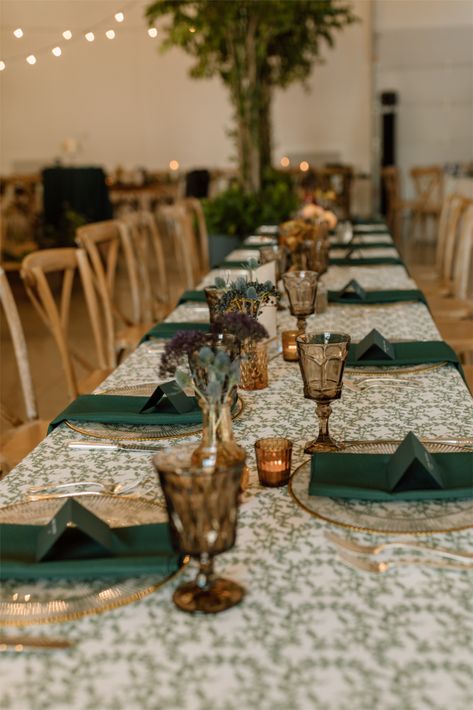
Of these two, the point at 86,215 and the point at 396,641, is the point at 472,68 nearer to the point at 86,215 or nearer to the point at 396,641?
the point at 86,215

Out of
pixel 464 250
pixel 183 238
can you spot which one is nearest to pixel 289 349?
pixel 464 250

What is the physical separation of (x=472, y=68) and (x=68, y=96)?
664cm

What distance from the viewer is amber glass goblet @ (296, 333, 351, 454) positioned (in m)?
1.37

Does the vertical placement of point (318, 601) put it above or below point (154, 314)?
above

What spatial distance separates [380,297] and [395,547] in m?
1.73

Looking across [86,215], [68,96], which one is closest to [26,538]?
[86,215]

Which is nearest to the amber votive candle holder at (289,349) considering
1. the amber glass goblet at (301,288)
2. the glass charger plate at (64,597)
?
the amber glass goblet at (301,288)

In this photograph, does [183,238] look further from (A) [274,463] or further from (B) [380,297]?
(A) [274,463]

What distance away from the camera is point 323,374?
4.52 feet

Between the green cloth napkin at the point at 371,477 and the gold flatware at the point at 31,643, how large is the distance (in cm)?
42

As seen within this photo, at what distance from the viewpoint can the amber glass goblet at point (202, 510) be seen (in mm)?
855

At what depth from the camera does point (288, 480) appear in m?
1.29

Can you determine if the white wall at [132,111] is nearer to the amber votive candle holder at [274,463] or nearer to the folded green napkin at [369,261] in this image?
the folded green napkin at [369,261]

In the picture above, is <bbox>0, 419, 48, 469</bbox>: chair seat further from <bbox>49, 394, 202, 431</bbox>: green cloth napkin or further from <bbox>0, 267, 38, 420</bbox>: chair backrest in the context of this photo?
<bbox>49, 394, 202, 431</bbox>: green cloth napkin
